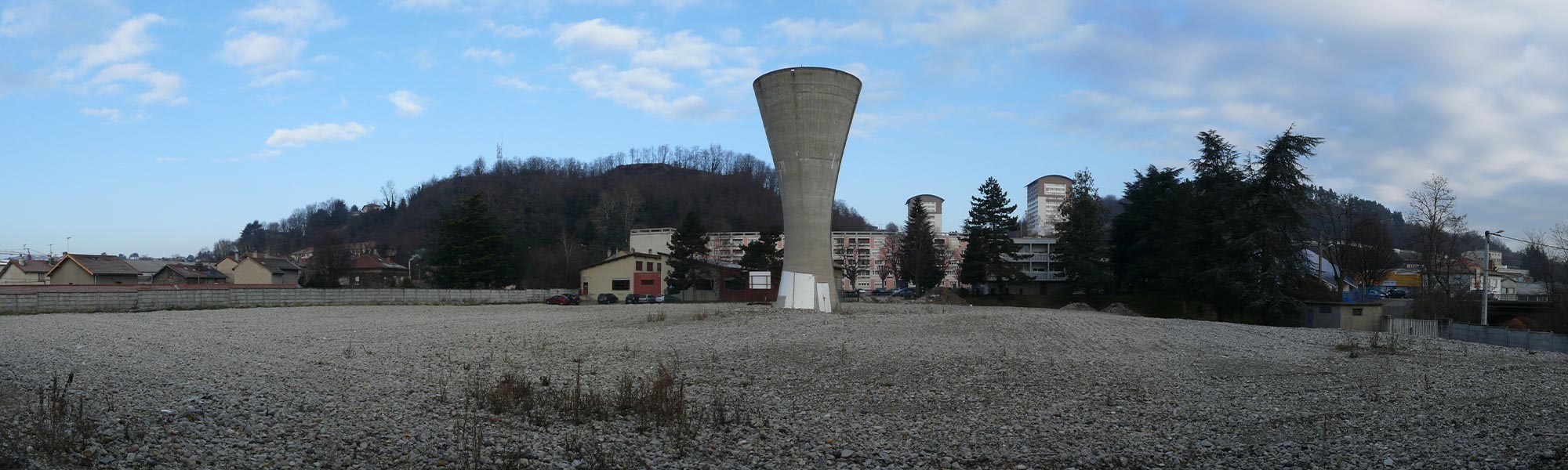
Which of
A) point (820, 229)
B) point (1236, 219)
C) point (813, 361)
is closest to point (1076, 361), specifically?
point (813, 361)

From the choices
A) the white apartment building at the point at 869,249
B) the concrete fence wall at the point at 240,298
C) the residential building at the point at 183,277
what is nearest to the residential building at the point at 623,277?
the concrete fence wall at the point at 240,298

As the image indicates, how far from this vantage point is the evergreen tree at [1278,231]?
118 ft

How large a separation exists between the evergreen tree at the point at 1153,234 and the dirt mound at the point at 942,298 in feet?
32.6

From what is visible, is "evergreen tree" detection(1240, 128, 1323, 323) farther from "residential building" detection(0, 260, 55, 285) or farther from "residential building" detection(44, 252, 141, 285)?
"residential building" detection(0, 260, 55, 285)

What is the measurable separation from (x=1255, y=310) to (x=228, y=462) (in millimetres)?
38179

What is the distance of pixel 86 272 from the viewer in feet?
180

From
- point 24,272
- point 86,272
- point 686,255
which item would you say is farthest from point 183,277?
point 686,255

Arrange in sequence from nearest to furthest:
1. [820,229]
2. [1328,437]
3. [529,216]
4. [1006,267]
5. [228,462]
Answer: [228,462] → [1328,437] → [820,229] → [1006,267] → [529,216]

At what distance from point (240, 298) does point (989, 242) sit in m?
40.8

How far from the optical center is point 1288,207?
120 ft

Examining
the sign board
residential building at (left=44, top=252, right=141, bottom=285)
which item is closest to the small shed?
the sign board

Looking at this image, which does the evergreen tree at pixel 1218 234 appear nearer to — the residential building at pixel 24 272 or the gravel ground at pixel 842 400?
the gravel ground at pixel 842 400

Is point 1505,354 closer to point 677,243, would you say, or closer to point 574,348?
point 574,348

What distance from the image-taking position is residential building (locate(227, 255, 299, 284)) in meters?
64.6
